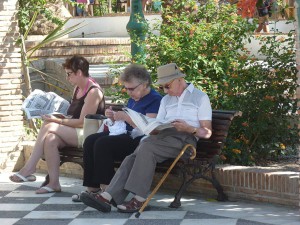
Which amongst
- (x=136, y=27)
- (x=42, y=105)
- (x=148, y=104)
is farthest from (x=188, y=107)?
(x=136, y=27)

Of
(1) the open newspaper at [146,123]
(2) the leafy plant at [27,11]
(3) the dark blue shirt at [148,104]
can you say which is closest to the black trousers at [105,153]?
(3) the dark blue shirt at [148,104]

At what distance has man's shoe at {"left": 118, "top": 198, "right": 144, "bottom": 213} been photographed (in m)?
7.75

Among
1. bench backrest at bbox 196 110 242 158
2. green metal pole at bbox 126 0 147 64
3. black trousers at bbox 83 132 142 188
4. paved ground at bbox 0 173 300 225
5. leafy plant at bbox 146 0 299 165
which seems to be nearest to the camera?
paved ground at bbox 0 173 300 225

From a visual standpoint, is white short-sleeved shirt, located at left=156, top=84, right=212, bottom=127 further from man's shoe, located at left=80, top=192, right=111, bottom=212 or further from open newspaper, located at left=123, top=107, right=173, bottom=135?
man's shoe, located at left=80, top=192, right=111, bottom=212

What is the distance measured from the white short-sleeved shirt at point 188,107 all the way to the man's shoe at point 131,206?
75cm

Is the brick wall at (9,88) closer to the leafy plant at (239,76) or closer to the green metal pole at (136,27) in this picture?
the green metal pole at (136,27)

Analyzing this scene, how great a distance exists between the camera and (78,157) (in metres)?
9.03

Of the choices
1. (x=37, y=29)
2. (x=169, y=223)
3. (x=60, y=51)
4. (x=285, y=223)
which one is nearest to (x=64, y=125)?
(x=169, y=223)

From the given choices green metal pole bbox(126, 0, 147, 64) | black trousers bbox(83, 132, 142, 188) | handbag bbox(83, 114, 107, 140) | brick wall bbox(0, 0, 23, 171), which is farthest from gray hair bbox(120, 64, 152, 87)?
brick wall bbox(0, 0, 23, 171)

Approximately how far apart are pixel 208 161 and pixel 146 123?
74cm

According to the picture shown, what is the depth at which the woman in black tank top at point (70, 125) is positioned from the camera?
8.98 metres

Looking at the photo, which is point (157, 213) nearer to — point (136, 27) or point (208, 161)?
point (208, 161)

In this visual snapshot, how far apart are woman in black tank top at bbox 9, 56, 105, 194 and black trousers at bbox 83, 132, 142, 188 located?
662 millimetres

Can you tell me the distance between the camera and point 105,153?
26.8 ft
